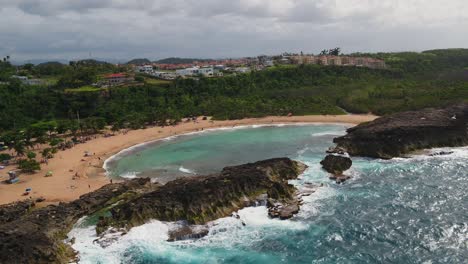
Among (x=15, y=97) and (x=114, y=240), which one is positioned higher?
(x=15, y=97)

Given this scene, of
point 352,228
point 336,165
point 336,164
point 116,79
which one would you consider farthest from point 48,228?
point 116,79

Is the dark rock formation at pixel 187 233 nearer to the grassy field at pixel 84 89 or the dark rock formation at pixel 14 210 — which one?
the dark rock formation at pixel 14 210

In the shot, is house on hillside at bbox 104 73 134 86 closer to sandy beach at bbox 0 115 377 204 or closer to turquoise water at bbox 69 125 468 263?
sandy beach at bbox 0 115 377 204

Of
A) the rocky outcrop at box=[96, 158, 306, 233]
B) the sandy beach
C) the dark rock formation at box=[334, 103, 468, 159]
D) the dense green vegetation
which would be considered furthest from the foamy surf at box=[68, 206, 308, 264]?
the dense green vegetation

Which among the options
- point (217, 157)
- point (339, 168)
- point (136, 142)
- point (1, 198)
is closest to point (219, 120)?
point (136, 142)

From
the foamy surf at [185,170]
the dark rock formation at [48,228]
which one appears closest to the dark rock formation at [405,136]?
the foamy surf at [185,170]

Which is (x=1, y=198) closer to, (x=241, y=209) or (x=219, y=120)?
(x=241, y=209)
